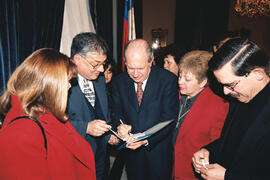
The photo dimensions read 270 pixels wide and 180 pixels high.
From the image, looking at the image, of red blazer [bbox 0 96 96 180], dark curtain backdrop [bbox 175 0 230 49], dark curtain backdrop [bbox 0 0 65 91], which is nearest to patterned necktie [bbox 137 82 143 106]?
red blazer [bbox 0 96 96 180]

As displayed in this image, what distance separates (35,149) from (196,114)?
4.39 feet

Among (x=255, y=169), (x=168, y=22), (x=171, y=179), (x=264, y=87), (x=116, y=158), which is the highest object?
(x=168, y=22)

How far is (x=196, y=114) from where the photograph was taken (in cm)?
167

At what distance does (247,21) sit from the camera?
8.67 m

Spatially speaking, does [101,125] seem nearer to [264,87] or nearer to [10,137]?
[10,137]

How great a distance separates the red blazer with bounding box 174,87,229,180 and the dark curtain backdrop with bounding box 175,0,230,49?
682 centimetres

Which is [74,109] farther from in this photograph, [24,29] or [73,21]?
[73,21]

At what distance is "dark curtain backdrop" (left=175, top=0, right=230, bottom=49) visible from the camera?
771 centimetres

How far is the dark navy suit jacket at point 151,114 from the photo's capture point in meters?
1.91

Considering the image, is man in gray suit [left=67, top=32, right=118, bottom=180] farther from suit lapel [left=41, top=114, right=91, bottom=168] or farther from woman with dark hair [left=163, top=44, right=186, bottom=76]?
woman with dark hair [left=163, top=44, right=186, bottom=76]

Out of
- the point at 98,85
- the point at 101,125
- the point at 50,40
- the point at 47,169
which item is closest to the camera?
the point at 47,169

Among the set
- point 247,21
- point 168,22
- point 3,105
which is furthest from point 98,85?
point 247,21

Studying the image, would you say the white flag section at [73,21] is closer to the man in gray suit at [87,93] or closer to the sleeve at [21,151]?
the man in gray suit at [87,93]

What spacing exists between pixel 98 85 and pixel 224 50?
1.34 meters
